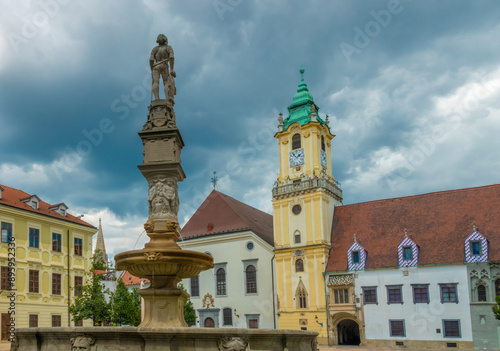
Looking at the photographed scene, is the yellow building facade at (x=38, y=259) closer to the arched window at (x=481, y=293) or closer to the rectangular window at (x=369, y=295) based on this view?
the rectangular window at (x=369, y=295)

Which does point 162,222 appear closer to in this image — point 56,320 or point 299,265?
point 56,320

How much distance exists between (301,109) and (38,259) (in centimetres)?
2633

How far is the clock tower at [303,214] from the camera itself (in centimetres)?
4109

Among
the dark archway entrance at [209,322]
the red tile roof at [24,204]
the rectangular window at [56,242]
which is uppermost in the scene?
the red tile roof at [24,204]

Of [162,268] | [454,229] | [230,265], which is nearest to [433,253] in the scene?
[454,229]

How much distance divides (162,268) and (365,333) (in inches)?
1231

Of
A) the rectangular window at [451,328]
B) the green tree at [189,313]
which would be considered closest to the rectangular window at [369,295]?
the rectangular window at [451,328]

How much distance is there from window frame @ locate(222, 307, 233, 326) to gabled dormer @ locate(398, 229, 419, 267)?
15224mm

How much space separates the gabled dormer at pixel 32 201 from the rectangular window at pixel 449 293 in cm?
2782

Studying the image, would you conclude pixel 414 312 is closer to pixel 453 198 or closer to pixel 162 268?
pixel 453 198

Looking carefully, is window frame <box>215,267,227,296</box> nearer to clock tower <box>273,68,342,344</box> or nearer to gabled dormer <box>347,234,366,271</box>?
clock tower <box>273,68,342,344</box>

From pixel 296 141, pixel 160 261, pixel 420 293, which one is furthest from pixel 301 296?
pixel 160 261

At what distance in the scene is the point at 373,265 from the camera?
39125 mm

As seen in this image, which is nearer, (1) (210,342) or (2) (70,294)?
(1) (210,342)
